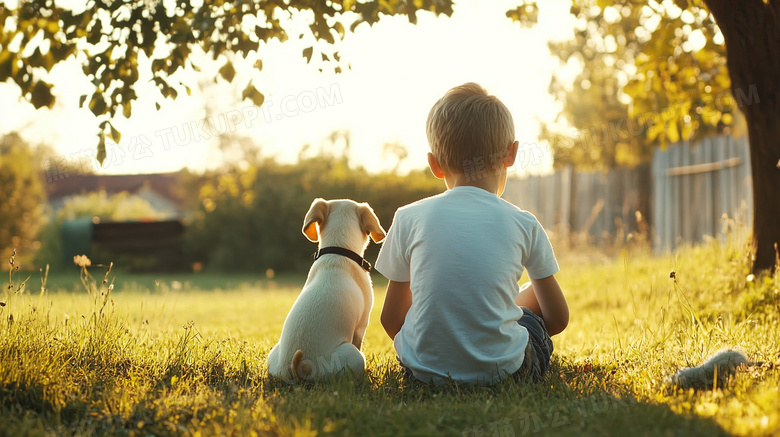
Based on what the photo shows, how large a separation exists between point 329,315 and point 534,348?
106 cm

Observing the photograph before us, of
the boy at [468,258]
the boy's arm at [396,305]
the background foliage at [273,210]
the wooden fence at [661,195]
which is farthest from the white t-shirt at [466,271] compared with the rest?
the background foliage at [273,210]

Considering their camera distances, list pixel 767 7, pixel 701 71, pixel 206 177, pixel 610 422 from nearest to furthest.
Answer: pixel 610 422
pixel 767 7
pixel 701 71
pixel 206 177

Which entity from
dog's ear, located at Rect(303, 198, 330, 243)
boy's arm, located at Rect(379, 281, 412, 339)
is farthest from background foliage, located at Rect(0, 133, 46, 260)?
boy's arm, located at Rect(379, 281, 412, 339)

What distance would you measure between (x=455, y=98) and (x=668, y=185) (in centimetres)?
1120

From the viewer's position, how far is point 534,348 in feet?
10.7

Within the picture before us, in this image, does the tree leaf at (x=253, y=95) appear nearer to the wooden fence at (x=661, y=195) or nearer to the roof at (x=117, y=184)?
the wooden fence at (x=661, y=195)

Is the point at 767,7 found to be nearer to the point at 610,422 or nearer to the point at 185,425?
the point at 610,422

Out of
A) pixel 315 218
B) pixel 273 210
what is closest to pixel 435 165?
pixel 315 218

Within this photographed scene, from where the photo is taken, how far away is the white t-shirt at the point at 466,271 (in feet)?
9.30

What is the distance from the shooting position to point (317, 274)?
3434mm

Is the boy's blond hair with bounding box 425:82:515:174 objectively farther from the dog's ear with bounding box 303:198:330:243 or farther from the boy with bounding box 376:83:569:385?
the dog's ear with bounding box 303:198:330:243

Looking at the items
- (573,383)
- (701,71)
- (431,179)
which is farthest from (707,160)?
(573,383)

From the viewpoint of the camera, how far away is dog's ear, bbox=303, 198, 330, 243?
3.61 metres

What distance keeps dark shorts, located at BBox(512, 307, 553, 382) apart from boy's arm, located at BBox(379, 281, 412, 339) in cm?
59
